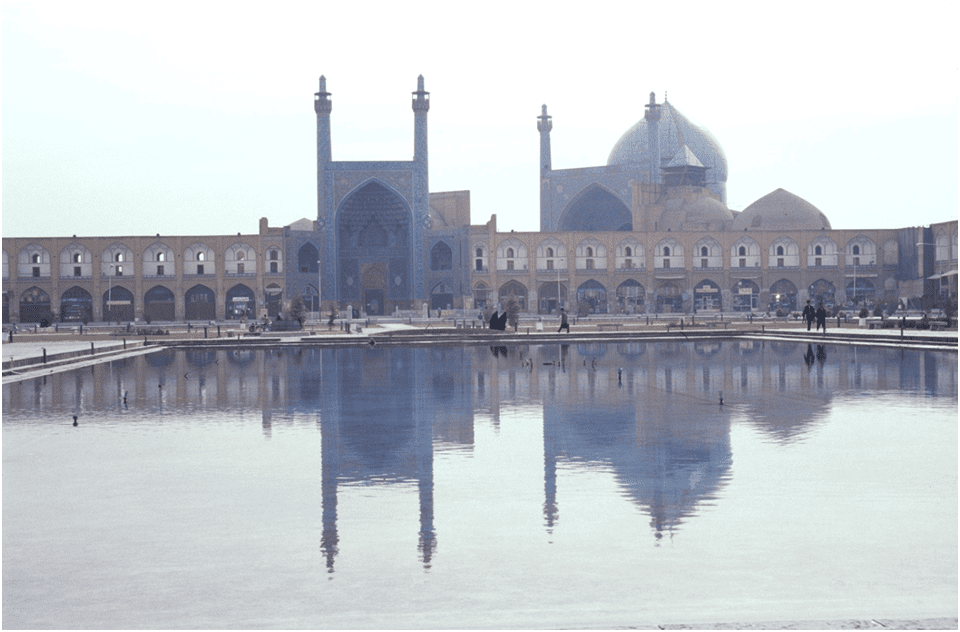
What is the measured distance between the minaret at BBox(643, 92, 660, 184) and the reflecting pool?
2285 inches

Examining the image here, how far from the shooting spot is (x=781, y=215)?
68875 millimetres

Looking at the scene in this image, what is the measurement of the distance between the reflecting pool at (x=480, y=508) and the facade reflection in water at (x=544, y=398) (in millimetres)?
66

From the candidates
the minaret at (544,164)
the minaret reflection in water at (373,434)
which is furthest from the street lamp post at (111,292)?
the minaret reflection in water at (373,434)

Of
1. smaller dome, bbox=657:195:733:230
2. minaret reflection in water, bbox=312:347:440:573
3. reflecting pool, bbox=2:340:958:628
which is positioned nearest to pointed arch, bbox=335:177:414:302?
smaller dome, bbox=657:195:733:230

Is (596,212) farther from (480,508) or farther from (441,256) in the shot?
(480,508)

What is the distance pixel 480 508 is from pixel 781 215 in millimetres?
64551

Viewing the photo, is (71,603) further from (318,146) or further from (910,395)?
(318,146)

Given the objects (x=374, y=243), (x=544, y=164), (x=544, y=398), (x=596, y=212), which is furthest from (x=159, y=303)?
(x=544, y=398)

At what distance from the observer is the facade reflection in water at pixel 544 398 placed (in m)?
9.29

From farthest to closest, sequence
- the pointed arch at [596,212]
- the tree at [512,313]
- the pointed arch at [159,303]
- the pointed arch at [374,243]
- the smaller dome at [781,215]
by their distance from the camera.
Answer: the pointed arch at [596,212]
the smaller dome at [781,215]
the pointed arch at [374,243]
the pointed arch at [159,303]
the tree at [512,313]

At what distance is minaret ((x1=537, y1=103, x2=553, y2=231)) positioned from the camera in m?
75.7

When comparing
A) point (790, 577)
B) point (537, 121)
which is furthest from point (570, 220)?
point (790, 577)

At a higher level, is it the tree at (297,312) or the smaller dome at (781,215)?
the smaller dome at (781,215)

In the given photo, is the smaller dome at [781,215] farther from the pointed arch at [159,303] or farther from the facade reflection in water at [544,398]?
the facade reflection in water at [544,398]
